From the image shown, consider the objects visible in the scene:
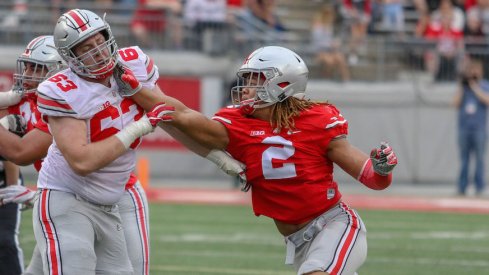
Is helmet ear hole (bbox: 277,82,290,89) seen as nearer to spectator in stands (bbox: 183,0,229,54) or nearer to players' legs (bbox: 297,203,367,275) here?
players' legs (bbox: 297,203,367,275)

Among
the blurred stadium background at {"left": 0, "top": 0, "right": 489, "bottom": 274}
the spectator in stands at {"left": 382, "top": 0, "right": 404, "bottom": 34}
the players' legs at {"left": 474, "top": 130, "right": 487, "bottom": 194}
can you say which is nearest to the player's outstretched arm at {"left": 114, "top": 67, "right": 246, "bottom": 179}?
the players' legs at {"left": 474, "top": 130, "right": 487, "bottom": 194}

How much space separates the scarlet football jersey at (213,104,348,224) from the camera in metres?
5.56

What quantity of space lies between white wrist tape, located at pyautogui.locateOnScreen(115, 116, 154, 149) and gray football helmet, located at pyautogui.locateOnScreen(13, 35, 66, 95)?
1276 mm

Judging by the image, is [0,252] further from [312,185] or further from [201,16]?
[201,16]

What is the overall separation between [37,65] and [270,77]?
1617mm

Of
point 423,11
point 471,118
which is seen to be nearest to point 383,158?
point 471,118

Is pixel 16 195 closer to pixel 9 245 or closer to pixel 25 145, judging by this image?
pixel 9 245

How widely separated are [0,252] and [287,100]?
236 cm

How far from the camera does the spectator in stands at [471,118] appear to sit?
1470 centimetres

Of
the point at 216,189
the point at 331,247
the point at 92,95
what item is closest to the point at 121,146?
the point at 92,95

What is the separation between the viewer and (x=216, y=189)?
51.9ft

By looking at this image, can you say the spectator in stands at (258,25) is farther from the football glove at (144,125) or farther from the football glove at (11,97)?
the football glove at (144,125)

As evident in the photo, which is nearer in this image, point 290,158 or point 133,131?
point 133,131

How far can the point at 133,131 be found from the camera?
5328 millimetres
